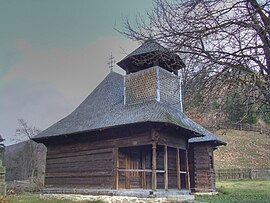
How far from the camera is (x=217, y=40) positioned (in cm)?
700

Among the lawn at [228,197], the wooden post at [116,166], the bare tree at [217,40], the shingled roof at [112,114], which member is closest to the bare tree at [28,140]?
the lawn at [228,197]

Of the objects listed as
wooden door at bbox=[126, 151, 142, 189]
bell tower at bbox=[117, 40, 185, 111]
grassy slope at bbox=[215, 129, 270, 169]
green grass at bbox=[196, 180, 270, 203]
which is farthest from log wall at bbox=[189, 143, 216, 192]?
grassy slope at bbox=[215, 129, 270, 169]

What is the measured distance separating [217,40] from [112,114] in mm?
8496

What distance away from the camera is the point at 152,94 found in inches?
586

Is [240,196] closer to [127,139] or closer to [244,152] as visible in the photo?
[127,139]

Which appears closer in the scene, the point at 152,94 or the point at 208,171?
the point at 152,94

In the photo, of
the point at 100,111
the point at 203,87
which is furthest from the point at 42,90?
the point at 203,87

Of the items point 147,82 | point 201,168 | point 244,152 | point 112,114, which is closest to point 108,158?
point 112,114

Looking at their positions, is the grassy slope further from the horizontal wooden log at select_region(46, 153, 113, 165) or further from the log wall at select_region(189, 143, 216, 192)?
the horizontal wooden log at select_region(46, 153, 113, 165)

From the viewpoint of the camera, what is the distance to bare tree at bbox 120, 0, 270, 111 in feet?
22.2

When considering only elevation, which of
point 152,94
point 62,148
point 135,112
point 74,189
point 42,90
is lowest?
point 74,189

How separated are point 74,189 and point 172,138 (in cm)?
504

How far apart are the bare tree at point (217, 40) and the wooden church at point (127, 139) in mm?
4941

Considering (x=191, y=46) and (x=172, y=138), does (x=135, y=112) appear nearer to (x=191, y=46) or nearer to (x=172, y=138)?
(x=172, y=138)
